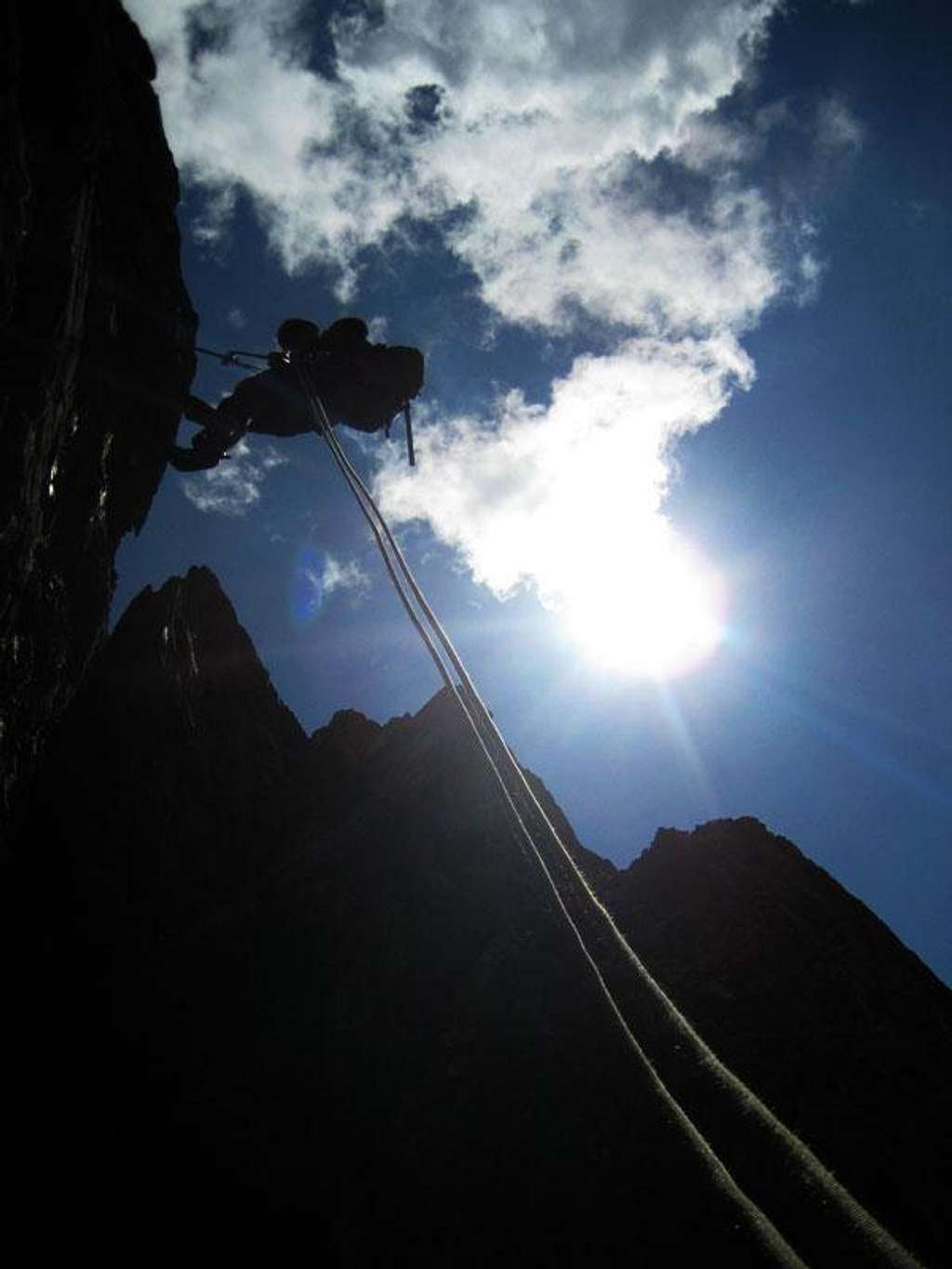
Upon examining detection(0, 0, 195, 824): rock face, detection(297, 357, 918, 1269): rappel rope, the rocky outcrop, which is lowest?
the rocky outcrop

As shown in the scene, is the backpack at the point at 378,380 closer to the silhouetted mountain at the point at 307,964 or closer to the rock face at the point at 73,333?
the rock face at the point at 73,333

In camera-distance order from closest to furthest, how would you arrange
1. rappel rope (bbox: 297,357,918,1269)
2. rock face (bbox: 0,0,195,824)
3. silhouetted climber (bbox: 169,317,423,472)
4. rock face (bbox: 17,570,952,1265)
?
rappel rope (bbox: 297,357,918,1269)
rock face (bbox: 17,570,952,1265)
rock face (bbox: 0,0,195,824)
silhouetted climber (bbox: 169,317,423,472)

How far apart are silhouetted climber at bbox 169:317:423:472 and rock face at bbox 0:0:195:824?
854 millimetres

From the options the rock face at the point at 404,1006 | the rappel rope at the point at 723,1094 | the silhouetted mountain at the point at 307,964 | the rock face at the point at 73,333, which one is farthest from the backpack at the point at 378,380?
the rappel rope at the point at 723,1094

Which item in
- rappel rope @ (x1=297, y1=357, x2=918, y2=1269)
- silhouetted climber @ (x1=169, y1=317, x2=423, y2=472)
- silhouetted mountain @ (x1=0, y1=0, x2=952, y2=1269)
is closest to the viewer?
rappel rope @ (x1=297, y1=357, x2=918, y2=1269)

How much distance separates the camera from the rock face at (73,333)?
684 centimetres

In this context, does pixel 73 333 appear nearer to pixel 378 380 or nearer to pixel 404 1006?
pixel 378 380

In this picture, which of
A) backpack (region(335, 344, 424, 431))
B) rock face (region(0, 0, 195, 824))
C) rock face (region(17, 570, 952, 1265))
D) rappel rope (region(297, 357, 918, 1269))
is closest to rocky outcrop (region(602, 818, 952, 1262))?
rock face (region(17, 570, 952, 1265))

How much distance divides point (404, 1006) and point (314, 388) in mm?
11532

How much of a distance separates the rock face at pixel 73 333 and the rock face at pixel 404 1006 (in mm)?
2170

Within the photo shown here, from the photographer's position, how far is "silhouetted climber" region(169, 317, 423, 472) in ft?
41.0

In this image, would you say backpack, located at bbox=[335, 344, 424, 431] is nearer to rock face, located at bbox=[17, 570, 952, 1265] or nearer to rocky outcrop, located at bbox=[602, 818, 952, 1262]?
rock face, located at bbox=[17, 570, 952, 1265]

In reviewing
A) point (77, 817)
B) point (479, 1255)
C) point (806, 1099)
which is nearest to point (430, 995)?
point (479, 1255)

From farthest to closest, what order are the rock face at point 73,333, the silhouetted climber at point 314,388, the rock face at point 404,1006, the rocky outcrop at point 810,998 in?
the silhouetted climber at point 314,388 → the rock face at point 73,333 → the rock face at point 404,1006 → the rocky outcrop at point 810,998
